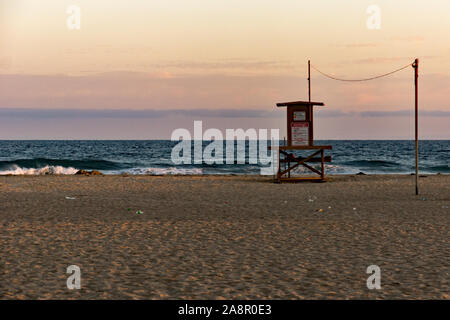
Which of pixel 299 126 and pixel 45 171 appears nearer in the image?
pixel 299 126

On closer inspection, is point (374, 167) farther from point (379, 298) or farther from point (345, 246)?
point (379, 298)

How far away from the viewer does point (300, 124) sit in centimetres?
2530

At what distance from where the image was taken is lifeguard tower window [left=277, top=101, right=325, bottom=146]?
994 inches

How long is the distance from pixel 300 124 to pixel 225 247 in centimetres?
1638

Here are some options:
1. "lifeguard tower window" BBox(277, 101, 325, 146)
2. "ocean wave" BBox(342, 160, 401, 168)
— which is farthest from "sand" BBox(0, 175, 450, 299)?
"ocean wave" BBox(342, 160, 401, 168)

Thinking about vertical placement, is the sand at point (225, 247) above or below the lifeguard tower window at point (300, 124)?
below

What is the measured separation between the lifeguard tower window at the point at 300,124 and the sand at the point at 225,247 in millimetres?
6843

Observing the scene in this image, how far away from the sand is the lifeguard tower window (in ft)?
22.4

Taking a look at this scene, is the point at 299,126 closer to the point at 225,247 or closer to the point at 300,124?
the point at 300,124

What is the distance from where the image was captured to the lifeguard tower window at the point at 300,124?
25250 mm

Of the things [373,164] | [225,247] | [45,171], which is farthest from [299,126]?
[373,164]
